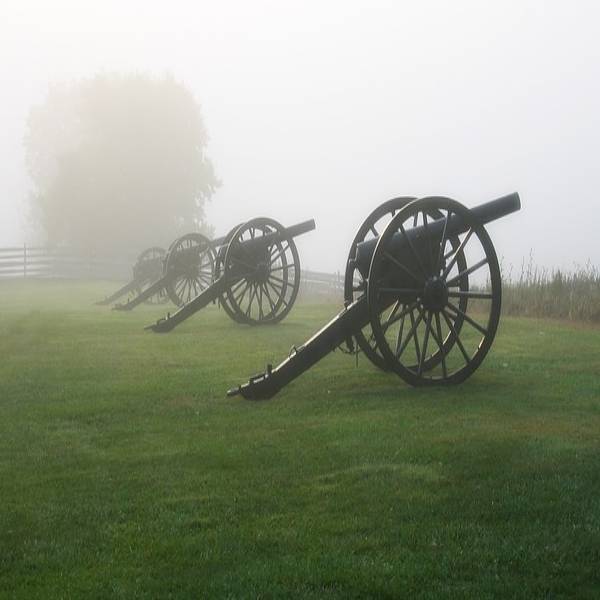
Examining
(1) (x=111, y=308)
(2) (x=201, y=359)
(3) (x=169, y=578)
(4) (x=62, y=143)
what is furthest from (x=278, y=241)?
(4) (x=62, y=143)

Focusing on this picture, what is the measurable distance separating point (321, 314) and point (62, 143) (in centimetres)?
3052

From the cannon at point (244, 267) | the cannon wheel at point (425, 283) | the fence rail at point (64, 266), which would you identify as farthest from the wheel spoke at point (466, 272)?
the fence rail at point (64, 266)

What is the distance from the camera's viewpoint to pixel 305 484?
6.79 m

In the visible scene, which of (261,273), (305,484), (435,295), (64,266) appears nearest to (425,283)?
(435,295)

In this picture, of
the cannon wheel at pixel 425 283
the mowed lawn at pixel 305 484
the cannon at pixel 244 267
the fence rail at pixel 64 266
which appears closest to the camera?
the mowed lawn at pixel 305 484

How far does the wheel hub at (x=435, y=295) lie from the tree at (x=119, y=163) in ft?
120

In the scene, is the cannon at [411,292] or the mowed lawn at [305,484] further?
the cannon at [411,292]

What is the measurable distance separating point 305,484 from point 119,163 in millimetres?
40277

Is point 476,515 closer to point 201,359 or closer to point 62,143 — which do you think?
point 201,359

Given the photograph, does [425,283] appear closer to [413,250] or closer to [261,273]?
[413,250]

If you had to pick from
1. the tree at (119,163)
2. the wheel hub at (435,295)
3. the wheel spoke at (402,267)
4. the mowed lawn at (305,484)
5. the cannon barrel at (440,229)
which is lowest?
the mowed lawn at (305,484)

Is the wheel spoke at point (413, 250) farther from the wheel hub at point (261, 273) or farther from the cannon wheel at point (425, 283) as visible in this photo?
the wheel hub at point (261, 273)

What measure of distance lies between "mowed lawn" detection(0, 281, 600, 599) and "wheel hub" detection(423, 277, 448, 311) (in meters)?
0.83

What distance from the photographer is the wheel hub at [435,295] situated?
9938 millimetres
